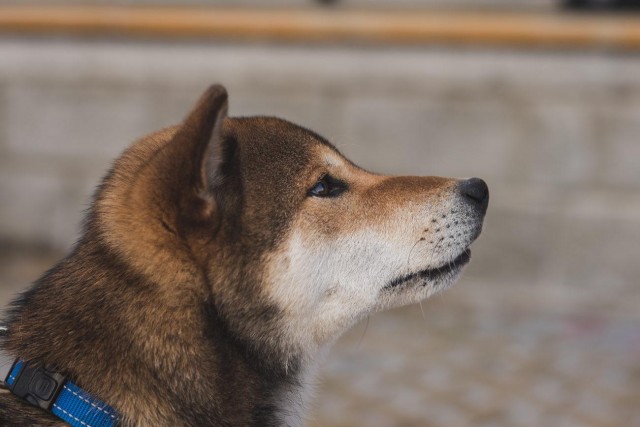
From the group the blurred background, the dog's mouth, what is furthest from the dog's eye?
the blurred background

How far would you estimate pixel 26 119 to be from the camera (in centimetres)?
820

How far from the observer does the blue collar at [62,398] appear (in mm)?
2539

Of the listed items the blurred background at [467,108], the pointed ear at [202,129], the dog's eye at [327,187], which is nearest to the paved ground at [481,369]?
the blurred background at [467,108]

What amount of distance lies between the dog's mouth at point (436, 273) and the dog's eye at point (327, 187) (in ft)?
1.19

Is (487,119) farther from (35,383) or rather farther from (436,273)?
(35,383)

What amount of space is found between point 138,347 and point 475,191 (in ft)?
4.35

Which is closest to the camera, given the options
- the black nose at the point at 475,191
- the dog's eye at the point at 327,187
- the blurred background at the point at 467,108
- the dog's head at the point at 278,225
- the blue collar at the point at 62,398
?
the blue collar at the point at 62,398

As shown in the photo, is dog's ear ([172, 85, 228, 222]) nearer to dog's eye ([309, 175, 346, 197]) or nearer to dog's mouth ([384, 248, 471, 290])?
dog's eye ([309, 175, 346, 197])

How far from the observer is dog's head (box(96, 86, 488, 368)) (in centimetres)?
275

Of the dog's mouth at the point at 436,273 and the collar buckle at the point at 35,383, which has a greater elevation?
the dog's mouth at the point at 436,273

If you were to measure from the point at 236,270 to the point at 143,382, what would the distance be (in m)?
0.44

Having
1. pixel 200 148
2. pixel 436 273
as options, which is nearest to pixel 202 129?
pixel 200 148

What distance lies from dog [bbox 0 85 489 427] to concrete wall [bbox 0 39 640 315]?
399 cm

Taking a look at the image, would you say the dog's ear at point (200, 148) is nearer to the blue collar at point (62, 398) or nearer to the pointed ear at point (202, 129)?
the pointed ear at point (202, 129)
